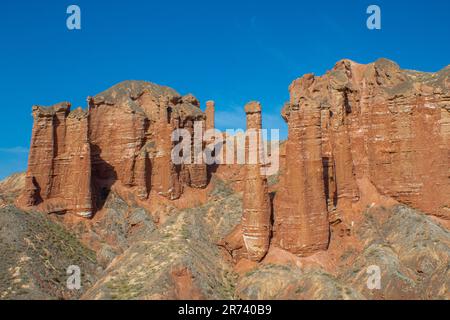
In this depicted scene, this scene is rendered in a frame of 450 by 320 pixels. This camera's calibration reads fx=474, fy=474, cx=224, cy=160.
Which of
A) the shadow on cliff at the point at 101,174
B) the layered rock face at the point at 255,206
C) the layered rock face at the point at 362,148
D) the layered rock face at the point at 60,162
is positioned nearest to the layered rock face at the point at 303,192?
the layered rock face at the point at 362,148

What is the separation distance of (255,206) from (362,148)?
15.6 m

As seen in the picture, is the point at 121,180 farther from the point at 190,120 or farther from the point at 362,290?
the point at 362,290

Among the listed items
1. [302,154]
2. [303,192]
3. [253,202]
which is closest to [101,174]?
[253,202]

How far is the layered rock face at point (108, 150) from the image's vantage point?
54.5 metres

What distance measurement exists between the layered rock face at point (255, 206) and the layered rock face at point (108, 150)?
637 inches

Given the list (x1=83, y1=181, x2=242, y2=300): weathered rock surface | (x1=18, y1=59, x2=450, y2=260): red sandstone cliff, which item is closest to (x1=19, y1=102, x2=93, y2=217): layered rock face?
(x1=18, y1=59, x2=450, y2=260): red sandstone cliff

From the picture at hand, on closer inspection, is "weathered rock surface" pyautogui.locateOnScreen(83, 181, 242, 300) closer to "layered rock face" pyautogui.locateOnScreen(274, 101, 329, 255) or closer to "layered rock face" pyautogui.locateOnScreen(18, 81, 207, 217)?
"layered rock face" pyautogui.locateOnScreen(274, 101, 329, 255)

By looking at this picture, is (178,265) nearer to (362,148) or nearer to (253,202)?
(253,202)

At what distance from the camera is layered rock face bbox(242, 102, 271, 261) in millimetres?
44156

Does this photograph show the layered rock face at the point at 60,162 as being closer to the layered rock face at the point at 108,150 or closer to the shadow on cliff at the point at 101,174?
the layered rock face at the point at 108,150

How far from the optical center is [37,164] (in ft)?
178

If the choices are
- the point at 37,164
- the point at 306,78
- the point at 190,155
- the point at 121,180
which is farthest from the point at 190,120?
the point at 37,164

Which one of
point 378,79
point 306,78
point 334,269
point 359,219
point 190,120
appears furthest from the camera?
point 190,120

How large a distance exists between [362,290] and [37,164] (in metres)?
37.7
